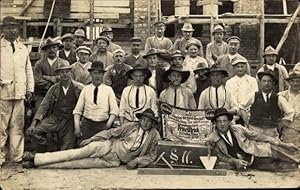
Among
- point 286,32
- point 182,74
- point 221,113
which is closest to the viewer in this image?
point 221,113

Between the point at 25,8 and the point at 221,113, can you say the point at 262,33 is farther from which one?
the point at 221,113

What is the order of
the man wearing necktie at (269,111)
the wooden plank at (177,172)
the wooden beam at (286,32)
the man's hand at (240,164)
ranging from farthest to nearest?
the wooden beam at (286,32) < the man wearing necktie at (269,111) < the man's hand at (240,164) < the wooden plank at (177,172)

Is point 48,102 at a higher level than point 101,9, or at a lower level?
lower

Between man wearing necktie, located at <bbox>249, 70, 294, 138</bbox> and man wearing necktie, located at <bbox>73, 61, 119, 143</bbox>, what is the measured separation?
84.0 inches

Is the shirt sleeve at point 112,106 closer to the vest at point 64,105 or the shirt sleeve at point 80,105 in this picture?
the shirt sleeve at point 80,105

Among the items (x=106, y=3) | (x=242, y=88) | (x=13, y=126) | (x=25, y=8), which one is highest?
(x=106, y=3)

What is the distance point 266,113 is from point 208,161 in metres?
1.25

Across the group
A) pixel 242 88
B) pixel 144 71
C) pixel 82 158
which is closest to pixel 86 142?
pixel 82 158

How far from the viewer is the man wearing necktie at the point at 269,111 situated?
7.63 meters

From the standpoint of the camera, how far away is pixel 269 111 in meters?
7.64

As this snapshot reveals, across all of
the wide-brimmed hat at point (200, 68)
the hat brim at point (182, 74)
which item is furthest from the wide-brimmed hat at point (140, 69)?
the wide-brimmed hat at point (200, 68)

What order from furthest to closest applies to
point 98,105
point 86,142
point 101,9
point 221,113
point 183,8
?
point 101,9 → point 183,8 → point 98,105 → point 86,142 → point 221,113

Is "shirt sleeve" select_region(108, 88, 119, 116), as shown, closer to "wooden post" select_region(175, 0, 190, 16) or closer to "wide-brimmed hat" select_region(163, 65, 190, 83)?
"wide-brimmed hat" select_region(163, 65, 190, 83)

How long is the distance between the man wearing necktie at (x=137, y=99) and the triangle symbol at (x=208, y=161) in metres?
1.04
